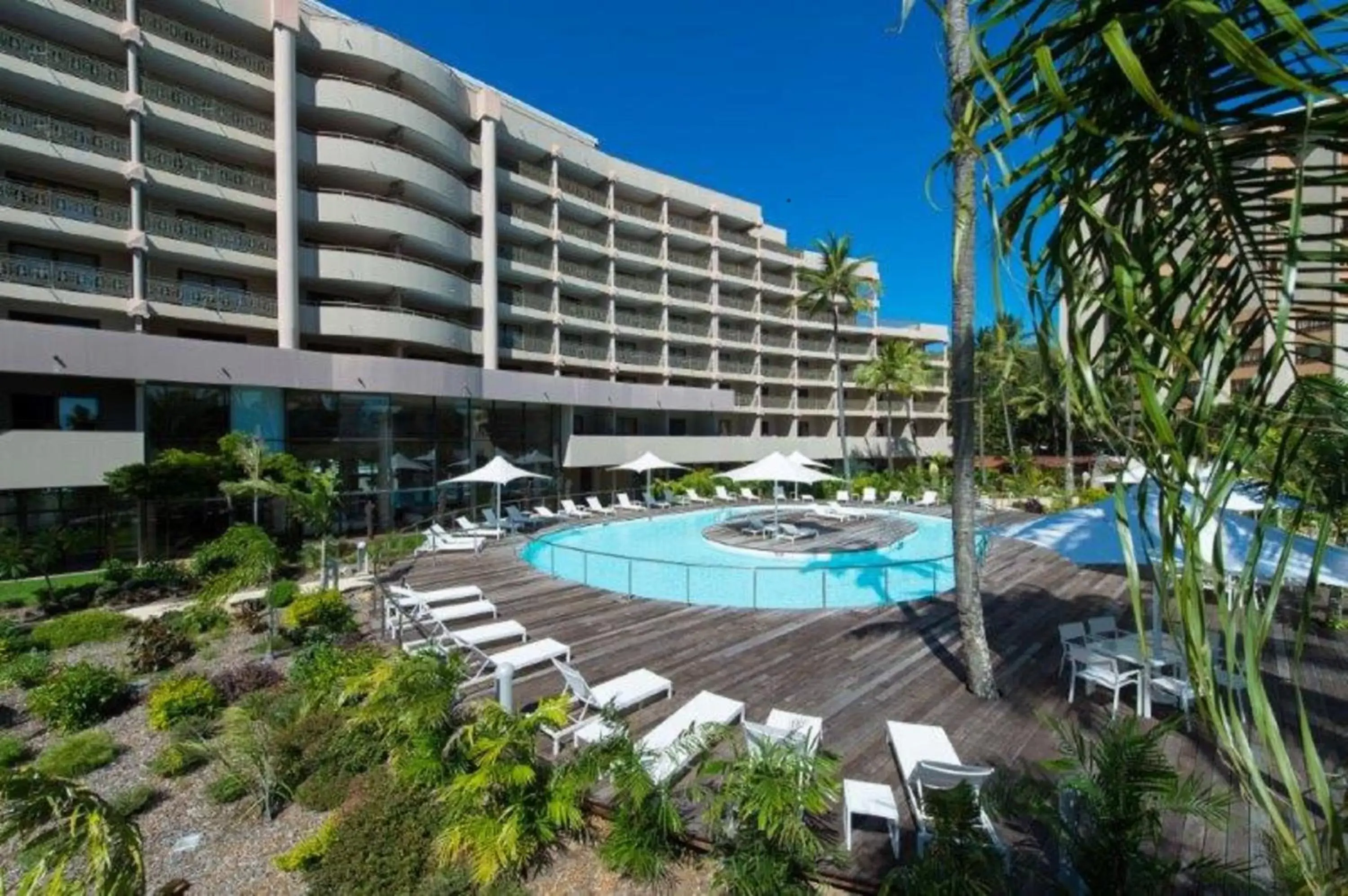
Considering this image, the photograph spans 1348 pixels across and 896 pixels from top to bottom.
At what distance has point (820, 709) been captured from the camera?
766 centimetres

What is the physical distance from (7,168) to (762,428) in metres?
38.7

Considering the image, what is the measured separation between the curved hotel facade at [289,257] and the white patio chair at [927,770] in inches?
848

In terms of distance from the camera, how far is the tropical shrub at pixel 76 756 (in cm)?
729

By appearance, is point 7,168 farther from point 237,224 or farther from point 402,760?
point 402,760

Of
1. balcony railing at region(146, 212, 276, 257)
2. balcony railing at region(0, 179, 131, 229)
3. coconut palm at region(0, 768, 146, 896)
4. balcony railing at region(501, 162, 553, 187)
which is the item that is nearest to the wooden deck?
coconut palm at region(0, 768, 146, 896)

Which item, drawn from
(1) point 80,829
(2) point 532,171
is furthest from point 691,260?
(1) point 80,829

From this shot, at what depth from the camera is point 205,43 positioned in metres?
21.7

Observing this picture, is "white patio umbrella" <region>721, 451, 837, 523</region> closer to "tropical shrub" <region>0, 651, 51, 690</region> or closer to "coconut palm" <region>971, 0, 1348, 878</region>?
"tropical shrub" <region>0, 651, 51, 690</region>

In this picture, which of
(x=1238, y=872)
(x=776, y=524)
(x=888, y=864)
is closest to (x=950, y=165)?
(x=1238, y=872)

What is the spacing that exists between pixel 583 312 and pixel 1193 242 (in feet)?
113

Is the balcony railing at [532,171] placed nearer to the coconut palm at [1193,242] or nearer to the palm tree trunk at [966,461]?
the palm tree trunk at [966,461]

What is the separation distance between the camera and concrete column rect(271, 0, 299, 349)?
73.0 ft

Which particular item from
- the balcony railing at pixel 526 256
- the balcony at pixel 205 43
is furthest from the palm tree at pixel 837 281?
the balcony at pixel 205 43

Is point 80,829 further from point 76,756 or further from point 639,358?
point 639,358
